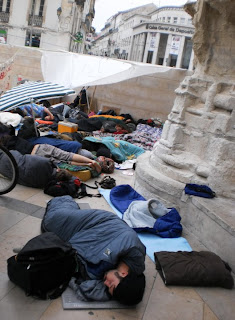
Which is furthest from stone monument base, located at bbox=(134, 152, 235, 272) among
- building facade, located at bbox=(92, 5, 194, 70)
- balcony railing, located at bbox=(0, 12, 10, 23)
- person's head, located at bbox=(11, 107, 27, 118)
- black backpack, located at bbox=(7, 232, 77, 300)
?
building facade, located at bbox=(92, 5, 194, 70)

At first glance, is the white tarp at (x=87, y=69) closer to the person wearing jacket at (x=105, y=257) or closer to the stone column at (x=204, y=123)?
the stone column at (x=204, y=123)

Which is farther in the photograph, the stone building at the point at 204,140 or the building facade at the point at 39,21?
the building facade at the point at 39,21

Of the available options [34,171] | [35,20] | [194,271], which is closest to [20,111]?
[34,171]

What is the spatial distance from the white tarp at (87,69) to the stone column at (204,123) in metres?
4.18

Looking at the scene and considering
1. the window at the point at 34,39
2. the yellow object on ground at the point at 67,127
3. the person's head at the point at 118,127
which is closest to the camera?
the yellow object on ground at the point at 67,127

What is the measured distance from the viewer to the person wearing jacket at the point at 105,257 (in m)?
2.65

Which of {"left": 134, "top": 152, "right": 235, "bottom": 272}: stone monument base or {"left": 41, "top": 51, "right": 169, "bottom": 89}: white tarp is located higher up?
{"left": 41, "top": 51, "right": 169, "bottom": 89}: white tarp

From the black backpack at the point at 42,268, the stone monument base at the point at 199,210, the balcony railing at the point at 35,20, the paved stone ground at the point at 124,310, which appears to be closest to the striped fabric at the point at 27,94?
the paved stone ground at the point at 124,310

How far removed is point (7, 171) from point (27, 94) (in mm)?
2159

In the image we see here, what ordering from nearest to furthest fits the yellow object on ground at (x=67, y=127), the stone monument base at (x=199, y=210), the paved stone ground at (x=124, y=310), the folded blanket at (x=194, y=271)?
the paved stone ground at (x=124, y=310), the folded blanket at (x=194, y=271), the stone monument base at (x=199, y=210), the yellow object on ground at (x=67, y=127)

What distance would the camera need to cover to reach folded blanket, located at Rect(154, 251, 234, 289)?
311 cm

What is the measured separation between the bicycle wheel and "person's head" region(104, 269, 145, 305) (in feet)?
7.35

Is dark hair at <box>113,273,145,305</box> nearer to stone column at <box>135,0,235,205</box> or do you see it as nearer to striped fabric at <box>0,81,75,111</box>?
stone column at <box>135,0,235,205</box>

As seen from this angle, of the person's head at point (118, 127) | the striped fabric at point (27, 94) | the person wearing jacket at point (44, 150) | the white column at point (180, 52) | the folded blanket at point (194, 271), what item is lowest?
the folded blanket at point (194, 271)
